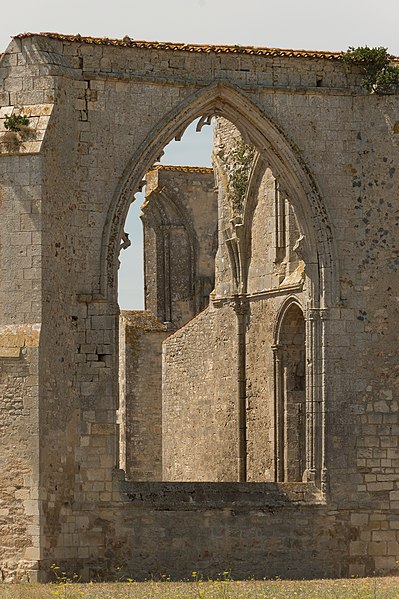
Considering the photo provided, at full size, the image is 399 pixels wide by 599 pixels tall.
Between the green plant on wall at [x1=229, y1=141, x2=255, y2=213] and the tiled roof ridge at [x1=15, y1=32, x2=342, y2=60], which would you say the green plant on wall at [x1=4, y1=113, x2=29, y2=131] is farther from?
the green plant on wall at [x1=229, y1=141, x2=255, y2=213]

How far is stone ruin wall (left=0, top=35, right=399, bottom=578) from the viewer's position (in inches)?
779

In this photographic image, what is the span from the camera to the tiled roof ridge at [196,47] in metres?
20.4

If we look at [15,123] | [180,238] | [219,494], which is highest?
[180,238]

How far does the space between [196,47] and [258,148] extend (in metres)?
1.44

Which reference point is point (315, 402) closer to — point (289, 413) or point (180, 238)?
point (289, 413)

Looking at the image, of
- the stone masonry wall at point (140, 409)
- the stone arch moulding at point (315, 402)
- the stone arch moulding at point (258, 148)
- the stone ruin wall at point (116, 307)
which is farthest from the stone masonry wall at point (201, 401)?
the stone arch moulding at point (258, 148)

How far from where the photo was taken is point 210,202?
1339 inches

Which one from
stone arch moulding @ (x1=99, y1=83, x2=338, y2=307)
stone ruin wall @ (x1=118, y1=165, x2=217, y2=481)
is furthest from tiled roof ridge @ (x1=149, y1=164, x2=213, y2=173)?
stone arch moulding @ (x1=99, y1=83, x2=338, y2=307)

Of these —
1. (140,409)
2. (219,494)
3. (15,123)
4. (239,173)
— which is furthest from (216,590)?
(140,409)

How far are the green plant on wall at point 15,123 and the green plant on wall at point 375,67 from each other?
412 centimetres

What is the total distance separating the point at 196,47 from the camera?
68.7ft

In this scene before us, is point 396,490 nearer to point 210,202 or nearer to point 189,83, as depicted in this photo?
point 189,83

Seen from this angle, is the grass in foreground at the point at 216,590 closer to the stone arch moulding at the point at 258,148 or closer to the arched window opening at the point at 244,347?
the arched window opening at the point at 244,347

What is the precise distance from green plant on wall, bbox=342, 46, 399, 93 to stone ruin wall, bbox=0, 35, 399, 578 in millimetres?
140
